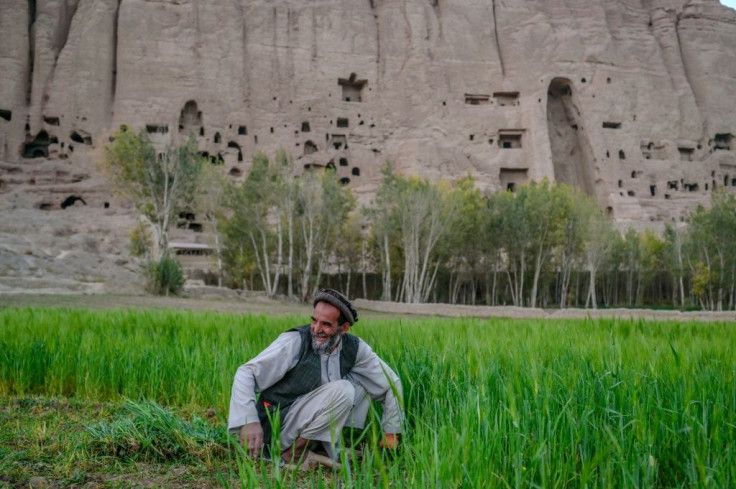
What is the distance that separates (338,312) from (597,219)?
28.9 meters

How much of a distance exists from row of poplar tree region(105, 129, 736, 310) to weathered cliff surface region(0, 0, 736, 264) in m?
9.65

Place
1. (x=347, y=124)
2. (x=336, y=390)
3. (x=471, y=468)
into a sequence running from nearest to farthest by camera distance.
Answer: (x=471, y=468) → (x=336, y=390) → (x=347, y=124)

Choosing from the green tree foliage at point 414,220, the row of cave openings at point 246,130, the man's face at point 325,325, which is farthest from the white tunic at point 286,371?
the row of cave openings at point 246,130

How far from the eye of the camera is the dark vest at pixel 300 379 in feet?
11.1

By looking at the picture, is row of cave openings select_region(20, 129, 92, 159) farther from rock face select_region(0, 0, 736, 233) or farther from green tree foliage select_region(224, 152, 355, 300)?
green tree foliage select_region(224, 152, 355, 300)

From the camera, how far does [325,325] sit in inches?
129

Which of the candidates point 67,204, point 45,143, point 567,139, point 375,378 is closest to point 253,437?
point 375,378

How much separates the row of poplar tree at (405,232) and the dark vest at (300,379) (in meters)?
19.7

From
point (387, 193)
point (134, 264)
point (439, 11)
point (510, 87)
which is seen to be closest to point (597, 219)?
point (387, 193)

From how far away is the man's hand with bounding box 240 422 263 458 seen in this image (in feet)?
9.89

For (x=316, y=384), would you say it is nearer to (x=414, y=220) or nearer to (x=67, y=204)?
(x=414, y=220)

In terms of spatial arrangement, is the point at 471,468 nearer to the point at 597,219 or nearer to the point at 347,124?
the point at 597,219

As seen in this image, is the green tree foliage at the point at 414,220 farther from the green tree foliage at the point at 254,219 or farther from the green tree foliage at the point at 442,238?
the green tree foliage at the point at 254,219

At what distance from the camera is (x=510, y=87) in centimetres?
4594
